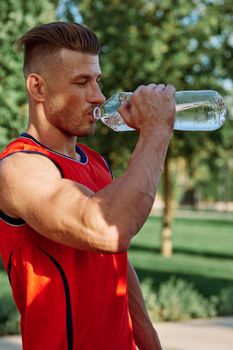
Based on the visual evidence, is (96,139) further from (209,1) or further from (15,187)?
(15,187)

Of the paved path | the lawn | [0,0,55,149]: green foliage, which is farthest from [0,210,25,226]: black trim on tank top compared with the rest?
the lawn

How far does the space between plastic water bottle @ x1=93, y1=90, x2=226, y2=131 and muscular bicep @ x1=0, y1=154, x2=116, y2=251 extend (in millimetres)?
425

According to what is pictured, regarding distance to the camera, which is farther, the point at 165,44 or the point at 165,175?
the point at 165,175

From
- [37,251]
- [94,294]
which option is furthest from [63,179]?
[94,294]

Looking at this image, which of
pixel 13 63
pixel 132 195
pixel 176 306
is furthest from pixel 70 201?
pixel 176 306

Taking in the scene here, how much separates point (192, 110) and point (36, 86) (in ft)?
1.79

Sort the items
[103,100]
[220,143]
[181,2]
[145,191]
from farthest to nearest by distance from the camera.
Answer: [220,143]
[181,2]
[103,100]
[145,191]

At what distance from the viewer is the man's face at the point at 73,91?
7.09ft

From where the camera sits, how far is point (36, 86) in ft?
7.18

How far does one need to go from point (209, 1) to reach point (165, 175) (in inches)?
182

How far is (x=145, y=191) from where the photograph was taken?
1844 millimetres

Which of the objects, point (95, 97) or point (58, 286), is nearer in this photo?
point (58, 286)

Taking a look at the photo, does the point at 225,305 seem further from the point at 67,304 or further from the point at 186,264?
the point at 67,304

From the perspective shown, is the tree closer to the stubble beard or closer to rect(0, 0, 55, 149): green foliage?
rect(0, 0, 55, 149): green foliage
